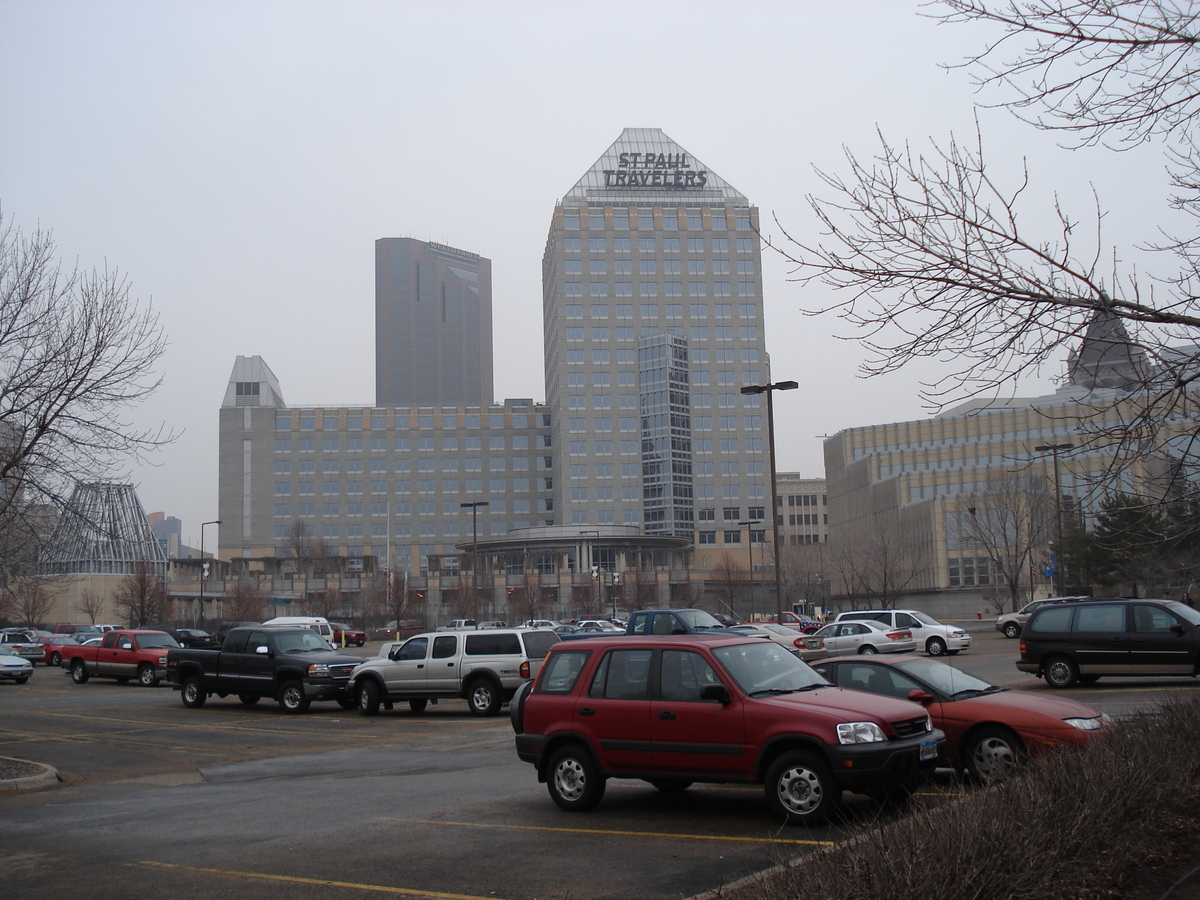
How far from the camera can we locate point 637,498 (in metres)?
132

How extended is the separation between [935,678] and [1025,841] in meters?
5.83

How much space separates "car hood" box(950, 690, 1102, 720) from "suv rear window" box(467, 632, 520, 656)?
44.9ft

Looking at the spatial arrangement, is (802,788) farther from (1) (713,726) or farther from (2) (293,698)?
(2) (293,698)

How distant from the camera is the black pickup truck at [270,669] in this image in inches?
992

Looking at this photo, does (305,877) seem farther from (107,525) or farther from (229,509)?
(229,509)

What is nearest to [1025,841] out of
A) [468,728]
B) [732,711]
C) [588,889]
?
[588,889]

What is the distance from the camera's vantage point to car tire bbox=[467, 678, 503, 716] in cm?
2341

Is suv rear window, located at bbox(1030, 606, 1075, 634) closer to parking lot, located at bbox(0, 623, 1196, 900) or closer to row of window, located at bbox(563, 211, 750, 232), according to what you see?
parking lot, located at bbox(0, 623, 1196, 900)

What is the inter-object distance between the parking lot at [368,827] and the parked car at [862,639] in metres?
13.9

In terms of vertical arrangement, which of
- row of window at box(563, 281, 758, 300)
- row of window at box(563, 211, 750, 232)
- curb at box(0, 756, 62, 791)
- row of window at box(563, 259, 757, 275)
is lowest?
curb at box(0, 756, 62, 791)

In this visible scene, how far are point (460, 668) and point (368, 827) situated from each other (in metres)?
13.2

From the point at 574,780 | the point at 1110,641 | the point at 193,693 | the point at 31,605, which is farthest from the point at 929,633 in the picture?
the point at 31,605

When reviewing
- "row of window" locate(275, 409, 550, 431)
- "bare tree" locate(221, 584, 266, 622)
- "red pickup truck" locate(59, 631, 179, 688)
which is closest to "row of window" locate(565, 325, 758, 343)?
"row of window" locate(275, 409, 550, 431)

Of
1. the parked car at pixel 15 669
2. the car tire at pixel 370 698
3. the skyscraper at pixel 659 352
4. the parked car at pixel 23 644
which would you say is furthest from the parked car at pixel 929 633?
the skyscraper at pixel 659 352
